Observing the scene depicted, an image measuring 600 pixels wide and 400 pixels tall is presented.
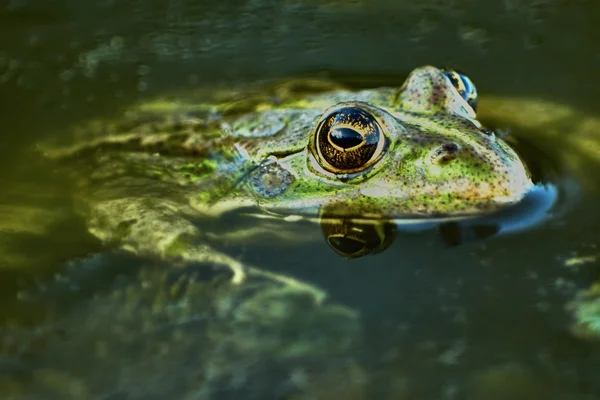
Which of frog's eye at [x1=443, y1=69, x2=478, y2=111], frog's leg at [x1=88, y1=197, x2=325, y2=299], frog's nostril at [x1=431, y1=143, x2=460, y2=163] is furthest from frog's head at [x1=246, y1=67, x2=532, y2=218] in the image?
frog's leg at [x1=88, y1=197, x2=325, y2=299]

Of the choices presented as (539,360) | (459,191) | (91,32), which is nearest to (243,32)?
(91,32)

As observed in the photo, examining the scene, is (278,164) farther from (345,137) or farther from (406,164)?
(406,164)

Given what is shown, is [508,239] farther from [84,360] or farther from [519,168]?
[84,360]

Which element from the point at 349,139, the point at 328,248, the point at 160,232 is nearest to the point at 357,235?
the point at 328,248

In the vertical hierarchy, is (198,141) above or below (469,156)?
below

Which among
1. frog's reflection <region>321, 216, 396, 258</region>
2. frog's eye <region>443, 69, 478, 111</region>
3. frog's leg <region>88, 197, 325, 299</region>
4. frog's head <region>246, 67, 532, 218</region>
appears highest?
frog's eye <region>443, 69, 478, 111</region>

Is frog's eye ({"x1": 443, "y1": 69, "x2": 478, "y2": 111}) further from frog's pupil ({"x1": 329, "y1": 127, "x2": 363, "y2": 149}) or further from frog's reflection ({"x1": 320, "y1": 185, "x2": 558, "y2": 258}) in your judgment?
frog's pupil ({"x1": 329, "y1": 127, "x2": 363, "y2": 149})

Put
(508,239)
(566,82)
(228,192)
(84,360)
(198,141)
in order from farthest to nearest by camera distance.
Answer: (566,82)
(198,141)
(228,192)
(508,239)
(84,360)
